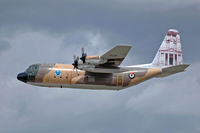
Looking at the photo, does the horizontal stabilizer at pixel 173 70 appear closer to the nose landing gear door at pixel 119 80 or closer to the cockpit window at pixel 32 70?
the nose landing gear door at pixel 119 80

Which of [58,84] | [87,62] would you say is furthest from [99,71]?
[58,84]

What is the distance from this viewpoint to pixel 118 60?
3994 centimetres

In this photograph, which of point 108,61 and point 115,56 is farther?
point 108,61

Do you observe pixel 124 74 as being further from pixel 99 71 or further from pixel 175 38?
pixel 175 38

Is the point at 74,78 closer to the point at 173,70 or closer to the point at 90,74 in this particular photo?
the point at 90,74

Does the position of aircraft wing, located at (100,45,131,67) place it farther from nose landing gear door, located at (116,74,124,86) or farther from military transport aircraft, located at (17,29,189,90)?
nose landing gear door, located at (116,74,124,86)

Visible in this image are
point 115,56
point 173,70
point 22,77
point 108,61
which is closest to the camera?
point 115,56

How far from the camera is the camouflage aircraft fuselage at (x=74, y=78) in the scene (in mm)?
41219

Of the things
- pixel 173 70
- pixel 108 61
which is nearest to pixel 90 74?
pixel 108 61

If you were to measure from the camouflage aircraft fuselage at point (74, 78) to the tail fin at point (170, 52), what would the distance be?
10.2 feet

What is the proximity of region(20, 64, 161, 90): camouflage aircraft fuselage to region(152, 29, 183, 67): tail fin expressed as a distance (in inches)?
122

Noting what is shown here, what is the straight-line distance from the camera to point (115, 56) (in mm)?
Answer: 39000

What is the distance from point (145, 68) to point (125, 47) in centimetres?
635

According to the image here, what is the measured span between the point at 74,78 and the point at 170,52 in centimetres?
1080
